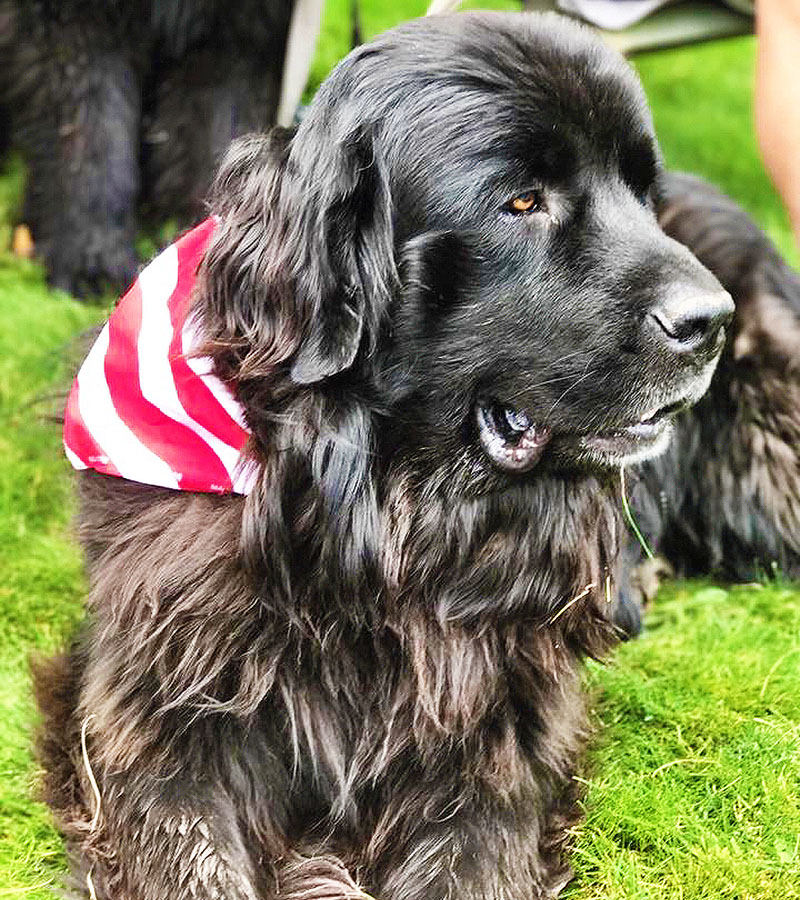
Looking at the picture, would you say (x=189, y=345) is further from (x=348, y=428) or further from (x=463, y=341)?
(x=463, y=341)

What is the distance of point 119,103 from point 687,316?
3.13 meters

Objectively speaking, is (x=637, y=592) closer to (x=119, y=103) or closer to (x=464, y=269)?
(x=464, y=269)

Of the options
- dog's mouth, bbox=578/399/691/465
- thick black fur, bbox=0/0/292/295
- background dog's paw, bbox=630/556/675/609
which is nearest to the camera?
dog's mouth, bbox=578/399/691/465

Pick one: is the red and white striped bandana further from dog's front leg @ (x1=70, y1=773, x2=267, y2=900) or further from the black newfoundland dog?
dog's front leg @ (x1=70, y1=773, x2=267, y2=900)

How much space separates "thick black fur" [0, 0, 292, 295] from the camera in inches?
178

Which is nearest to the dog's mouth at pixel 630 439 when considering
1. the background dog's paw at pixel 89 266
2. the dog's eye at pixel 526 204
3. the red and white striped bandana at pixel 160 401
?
the dog's eye at pixel 526 204

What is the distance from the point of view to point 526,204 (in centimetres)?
215

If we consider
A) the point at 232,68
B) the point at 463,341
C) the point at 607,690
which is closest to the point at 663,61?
the point at 232,68

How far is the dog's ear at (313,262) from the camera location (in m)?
2.12

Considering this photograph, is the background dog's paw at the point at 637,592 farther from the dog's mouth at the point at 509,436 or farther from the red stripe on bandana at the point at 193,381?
the red stripe on bandana at the point at 193,381

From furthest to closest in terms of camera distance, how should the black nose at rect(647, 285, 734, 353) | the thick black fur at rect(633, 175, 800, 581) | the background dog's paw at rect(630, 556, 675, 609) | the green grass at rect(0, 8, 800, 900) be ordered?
the thick black fur at rect(633, 175, 800, 581), the background dog's paw at rect(630, 556, 675, 609), the green grass at rect(0, 8, 800, 900), the black nose at rect(647, 285, 734, 353)

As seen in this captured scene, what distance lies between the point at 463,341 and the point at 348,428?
0.23 metres

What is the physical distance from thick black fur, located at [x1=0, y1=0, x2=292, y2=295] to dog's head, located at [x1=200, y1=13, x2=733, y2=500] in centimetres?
251

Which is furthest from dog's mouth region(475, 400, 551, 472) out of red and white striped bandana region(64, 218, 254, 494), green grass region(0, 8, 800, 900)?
green grass region(0, 8, 800, 900)
